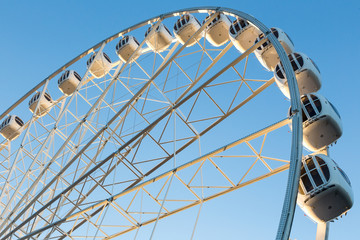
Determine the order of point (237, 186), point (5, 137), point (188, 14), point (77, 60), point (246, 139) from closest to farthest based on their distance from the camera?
1. point (246, 139)
2. point (237, 186)
3. point (188, 14)
4. point (77, 60)
5. point (5, 137)

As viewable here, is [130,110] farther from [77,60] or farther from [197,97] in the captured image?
[77,60]

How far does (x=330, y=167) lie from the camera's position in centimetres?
1101

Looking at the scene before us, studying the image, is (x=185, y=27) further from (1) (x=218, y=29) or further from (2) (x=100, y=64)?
(2) (x=100, y=64)

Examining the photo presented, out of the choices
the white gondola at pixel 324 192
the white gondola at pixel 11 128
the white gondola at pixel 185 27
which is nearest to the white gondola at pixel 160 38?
the white gondola at pixel 185 27

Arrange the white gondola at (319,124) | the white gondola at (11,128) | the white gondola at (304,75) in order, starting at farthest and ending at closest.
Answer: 1. the white gondola at (11,128)
2. the white gondola at (304,75)
3. the white gondola at (319,124)

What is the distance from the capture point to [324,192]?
1077 centimetres

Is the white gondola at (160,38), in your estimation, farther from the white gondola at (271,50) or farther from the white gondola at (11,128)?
the white gondola at (11,128)

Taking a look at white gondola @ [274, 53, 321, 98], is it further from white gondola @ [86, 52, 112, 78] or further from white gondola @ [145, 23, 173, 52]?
white gondola @ [86, 52, 112, 78]

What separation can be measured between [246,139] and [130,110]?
6394 mm

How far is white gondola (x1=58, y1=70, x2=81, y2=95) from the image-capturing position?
901 inches

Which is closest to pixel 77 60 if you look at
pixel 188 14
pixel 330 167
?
pixel 188 14

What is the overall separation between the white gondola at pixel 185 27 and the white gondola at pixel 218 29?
859mm

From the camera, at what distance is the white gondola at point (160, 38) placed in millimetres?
20734

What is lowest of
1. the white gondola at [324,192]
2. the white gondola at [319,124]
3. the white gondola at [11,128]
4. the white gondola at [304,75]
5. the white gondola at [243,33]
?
the white gondola at [324,192]
